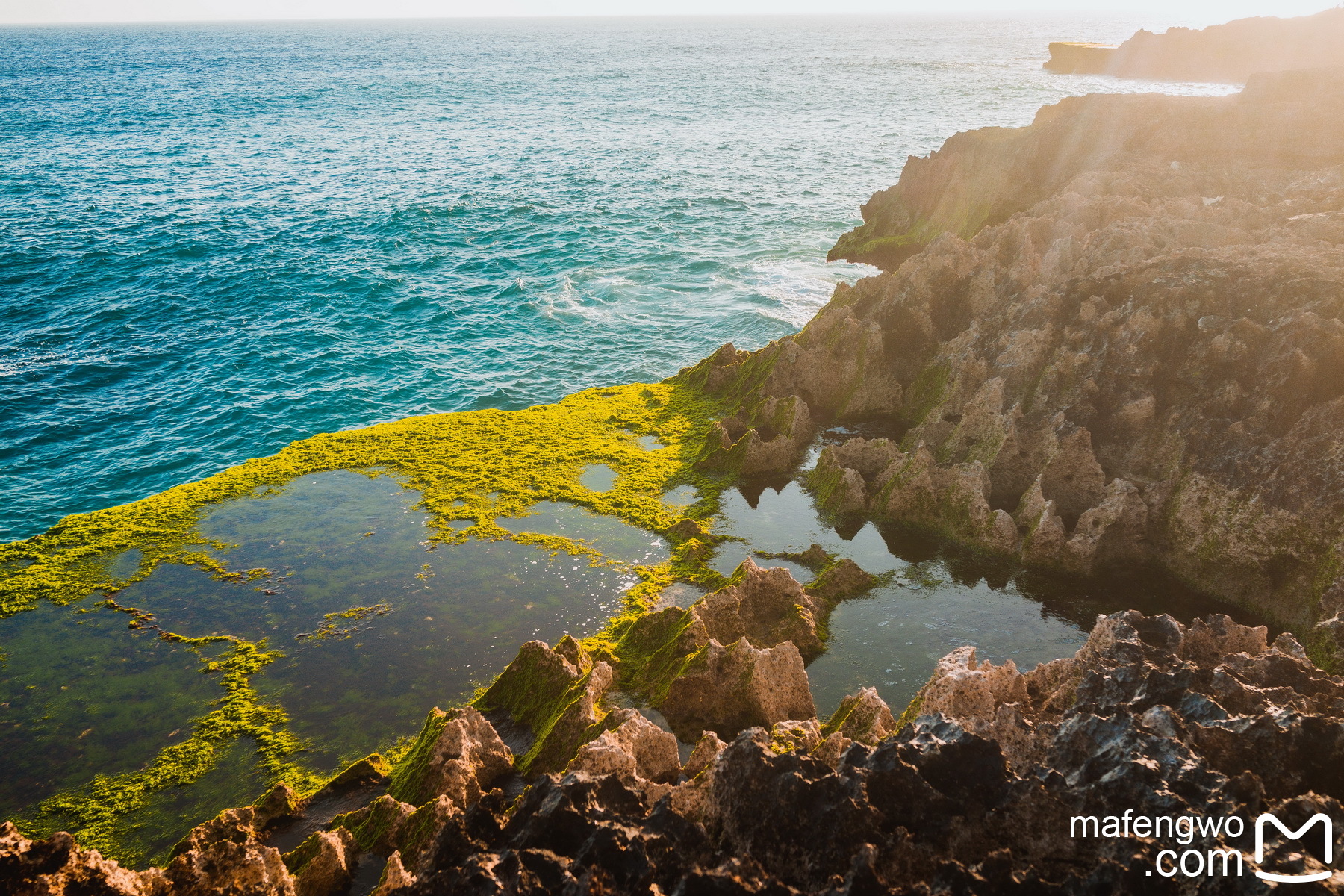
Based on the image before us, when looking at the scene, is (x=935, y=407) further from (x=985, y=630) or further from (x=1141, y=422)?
(x=985, y=630)

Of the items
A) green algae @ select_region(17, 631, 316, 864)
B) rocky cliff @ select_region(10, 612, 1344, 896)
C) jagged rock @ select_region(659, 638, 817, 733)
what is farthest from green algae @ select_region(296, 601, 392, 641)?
jagged rock @ select_region(659, 638, 817, 733)

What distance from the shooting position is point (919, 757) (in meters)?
10.1

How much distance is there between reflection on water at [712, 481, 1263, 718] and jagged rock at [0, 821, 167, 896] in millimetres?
12180

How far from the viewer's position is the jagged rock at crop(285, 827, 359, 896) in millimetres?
11766

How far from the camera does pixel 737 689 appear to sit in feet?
51.9

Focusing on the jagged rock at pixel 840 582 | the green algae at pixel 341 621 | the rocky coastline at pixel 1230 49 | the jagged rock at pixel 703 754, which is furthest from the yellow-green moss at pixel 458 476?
the rocky coastline at pixel 1230 49

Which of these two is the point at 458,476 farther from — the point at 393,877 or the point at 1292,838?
the point at 1292,838

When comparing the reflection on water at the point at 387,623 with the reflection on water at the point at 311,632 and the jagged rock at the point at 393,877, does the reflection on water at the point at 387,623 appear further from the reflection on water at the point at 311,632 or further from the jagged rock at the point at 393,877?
the jagged rock at the point at 393,877

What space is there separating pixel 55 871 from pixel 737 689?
10832 mm

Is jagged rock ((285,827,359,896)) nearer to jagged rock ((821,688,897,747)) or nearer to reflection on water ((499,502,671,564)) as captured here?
jagged rock ((821,688,897,747))

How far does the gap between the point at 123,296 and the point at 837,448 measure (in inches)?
1691

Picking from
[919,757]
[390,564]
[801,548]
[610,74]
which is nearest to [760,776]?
[919,757]

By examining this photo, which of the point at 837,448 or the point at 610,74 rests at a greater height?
the point at 610,74

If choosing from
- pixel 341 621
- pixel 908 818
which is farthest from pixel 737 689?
pixel 341 621
